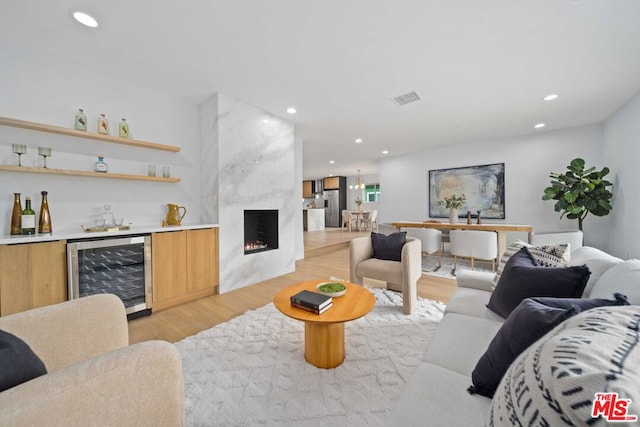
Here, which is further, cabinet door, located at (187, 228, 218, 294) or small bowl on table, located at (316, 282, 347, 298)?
cabinet door, located at (187, 228, 218, 294)

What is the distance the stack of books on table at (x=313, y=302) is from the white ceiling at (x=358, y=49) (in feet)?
6.90

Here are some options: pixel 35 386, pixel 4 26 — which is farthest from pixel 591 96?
pixel 4 26

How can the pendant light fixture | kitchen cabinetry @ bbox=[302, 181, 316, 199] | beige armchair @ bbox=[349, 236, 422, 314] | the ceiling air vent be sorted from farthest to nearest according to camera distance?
kitchen cabinetry @ bbox=[302, 181, 316, 199], the pendant light fixture, the ceiling air vent, beige armchair @ bbox=[349, 236, 422, 314]

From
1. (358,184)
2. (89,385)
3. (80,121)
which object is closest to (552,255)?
(89,385)

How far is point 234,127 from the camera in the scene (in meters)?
3.27

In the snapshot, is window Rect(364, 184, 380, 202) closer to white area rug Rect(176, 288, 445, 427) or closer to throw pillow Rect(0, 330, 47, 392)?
white area rug Rect(176, 288, 445, 427)

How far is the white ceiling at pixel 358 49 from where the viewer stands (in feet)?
5.75

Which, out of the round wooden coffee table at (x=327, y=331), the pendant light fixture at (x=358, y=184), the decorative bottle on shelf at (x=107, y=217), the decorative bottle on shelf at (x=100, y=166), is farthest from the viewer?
the pendant light fixture at (x=358, y=184)

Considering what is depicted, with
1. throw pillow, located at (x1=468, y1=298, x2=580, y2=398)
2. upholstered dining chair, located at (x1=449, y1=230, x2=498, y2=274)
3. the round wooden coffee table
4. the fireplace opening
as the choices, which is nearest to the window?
upholstered dining chair, located at (x1=449, y1=230, x2=498, y2=274)

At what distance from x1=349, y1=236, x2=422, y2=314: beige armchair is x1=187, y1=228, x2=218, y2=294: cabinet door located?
1799mm

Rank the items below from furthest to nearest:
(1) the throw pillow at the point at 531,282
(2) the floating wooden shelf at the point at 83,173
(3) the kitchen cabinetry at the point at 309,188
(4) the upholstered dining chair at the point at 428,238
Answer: (3) the kitchen cabinetry at the point at 309,188
(4) the upholstered dining chair at the point at 428,238
(2) the floating wooden shelf at the point at 83,173
(1) the throw pillow at the point at 531,282

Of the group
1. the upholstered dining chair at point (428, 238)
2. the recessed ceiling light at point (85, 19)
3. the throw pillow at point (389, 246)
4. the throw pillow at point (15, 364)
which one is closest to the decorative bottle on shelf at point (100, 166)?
the recessed ceiling light at point (85, 19)

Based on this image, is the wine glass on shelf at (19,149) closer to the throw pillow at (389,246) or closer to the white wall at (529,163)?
the throw pillow at (389,246)

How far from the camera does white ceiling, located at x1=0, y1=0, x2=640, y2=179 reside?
5.75 ft
